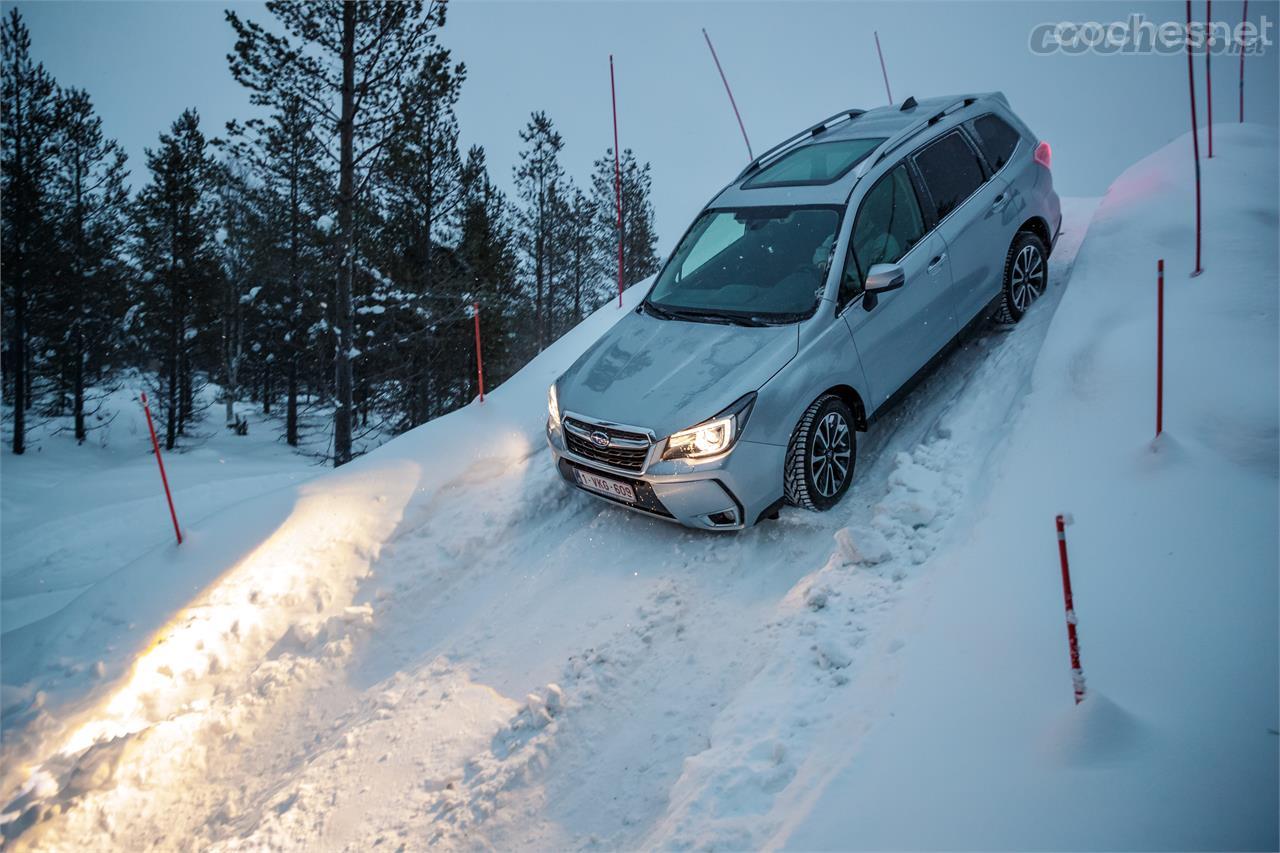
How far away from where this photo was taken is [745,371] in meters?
4.69

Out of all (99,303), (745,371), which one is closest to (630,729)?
(745,371)

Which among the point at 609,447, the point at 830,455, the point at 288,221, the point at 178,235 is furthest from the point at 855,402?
the point at 178,235

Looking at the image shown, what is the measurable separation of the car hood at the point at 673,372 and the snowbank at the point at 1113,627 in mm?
1543

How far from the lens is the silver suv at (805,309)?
183 inches

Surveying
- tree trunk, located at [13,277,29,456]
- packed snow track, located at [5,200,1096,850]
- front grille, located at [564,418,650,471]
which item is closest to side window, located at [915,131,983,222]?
packed snow track, located at [5,200,1096,850]

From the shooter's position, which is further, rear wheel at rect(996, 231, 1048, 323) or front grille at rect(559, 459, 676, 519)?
rear wheel at rect(996, 231, 1048, 323)

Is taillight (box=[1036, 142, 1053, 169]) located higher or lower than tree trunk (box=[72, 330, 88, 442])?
higher

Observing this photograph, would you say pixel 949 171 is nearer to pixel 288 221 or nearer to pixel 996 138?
pixel 996 138

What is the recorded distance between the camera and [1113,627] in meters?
3.15

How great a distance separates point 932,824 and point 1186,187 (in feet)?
22.4

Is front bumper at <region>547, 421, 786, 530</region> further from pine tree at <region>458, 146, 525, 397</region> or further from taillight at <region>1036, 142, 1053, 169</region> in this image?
pine tree at <region>458, 146, 525, 397</region>

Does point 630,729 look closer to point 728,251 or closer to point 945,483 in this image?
point 945,483

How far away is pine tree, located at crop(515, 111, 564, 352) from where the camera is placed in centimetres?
2972

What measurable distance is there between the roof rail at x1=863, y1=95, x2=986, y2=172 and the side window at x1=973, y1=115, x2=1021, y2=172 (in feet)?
0.69
